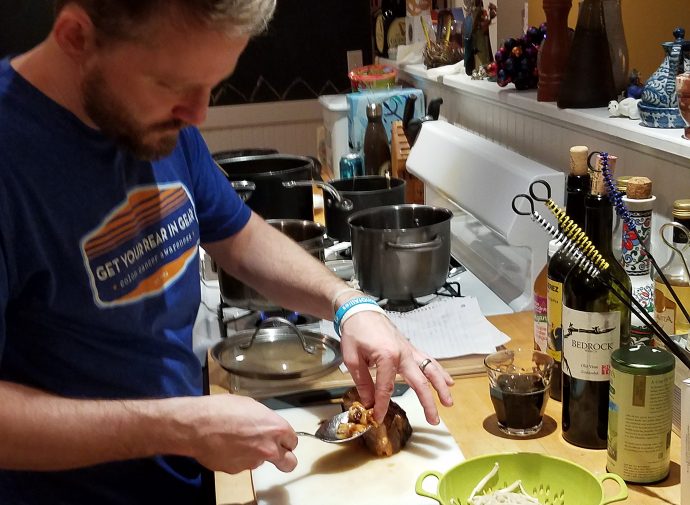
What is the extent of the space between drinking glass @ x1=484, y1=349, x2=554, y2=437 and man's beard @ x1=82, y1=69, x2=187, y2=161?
0.58 metres

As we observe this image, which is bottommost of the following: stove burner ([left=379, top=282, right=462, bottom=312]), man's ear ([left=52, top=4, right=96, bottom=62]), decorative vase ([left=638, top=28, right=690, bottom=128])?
stove burner ([left=379, top=282, right=462, bottom=312])

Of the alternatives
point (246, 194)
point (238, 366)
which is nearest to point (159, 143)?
point (238, 366)

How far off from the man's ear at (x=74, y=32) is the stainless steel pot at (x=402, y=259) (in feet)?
2.72

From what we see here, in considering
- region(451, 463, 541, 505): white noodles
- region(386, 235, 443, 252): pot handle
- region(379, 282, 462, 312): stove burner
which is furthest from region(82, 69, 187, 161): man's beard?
region(379, 282, 462, 312): stove burner

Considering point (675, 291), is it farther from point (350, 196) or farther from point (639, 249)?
point (350, 196)

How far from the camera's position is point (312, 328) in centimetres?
171

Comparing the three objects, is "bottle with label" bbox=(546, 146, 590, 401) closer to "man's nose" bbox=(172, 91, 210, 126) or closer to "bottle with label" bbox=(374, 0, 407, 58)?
"man's nose" bbox=(172, 91, 210, 126)

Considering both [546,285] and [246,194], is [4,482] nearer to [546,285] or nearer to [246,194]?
[546,285]

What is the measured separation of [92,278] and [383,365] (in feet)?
1.34

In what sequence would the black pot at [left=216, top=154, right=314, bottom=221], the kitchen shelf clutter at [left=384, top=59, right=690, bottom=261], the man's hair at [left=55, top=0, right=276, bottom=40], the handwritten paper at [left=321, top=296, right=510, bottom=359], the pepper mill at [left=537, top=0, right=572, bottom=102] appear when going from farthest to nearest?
the black pot at [left=216, top=154, right=314, bottom=221] → the pepper mill at [left=537, top=0, right=572, bottom=102] → the handwritten paper at [left=321, top=296, right=510, bottom=359] → the kitchen shelf clutter at [left=384, top=59, right=690, bottom=261] → the man's hair at [left=55, top=0, right=276, bottom=40]

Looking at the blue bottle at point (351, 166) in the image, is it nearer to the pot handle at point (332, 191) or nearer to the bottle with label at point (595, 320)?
the pot handle at point (332, 191)

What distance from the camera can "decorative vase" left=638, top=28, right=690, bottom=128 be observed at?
140cm

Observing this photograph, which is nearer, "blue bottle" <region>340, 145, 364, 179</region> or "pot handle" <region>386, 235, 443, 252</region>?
"pot handle" <region>386, 235, 443, 252</region>

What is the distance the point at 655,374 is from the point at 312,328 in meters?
0.83
